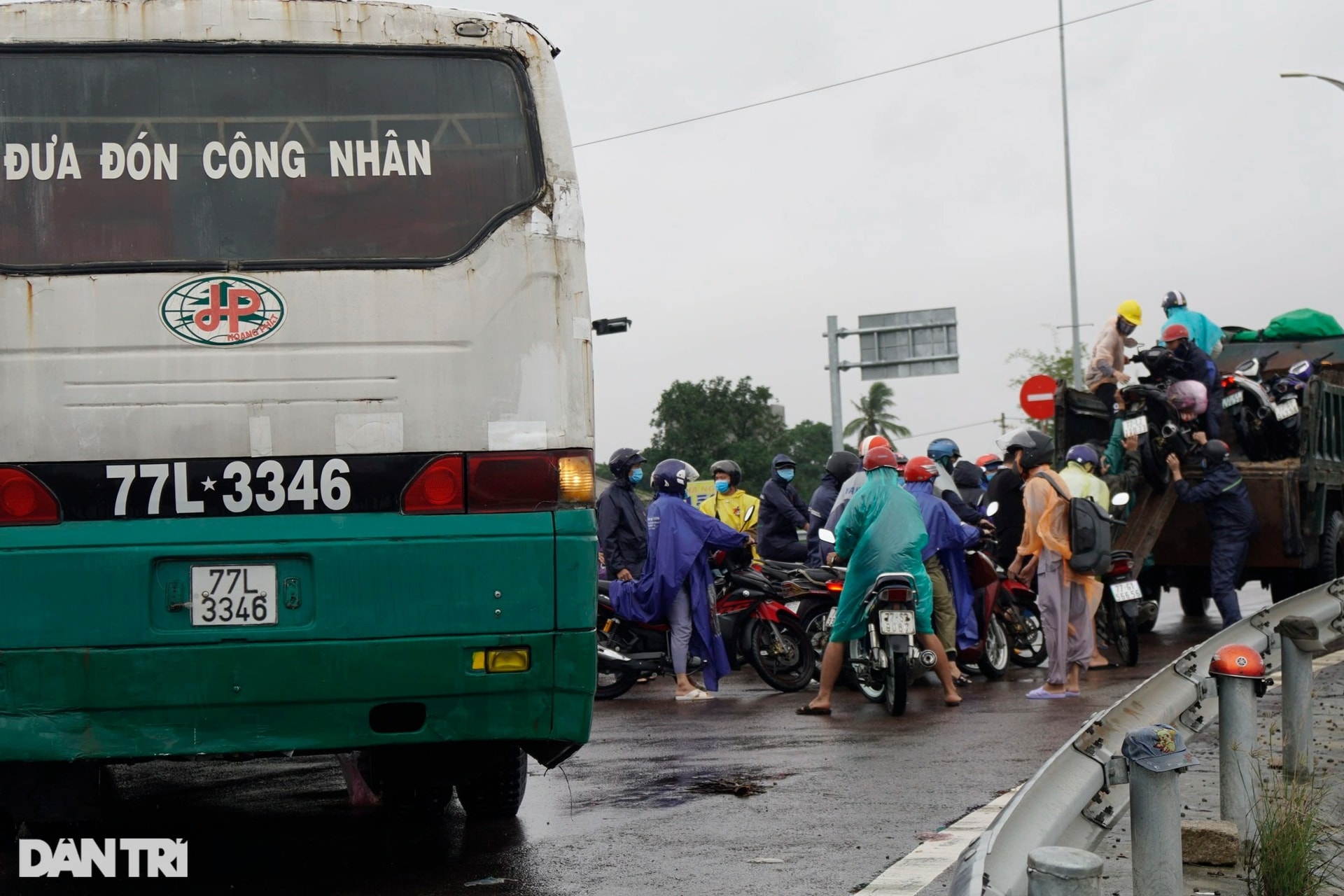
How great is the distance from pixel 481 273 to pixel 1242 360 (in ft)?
42.2

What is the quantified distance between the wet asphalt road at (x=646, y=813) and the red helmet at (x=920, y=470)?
1771 millimetres

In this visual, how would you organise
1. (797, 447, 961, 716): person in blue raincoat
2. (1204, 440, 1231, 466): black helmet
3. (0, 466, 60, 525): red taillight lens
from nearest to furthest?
(0, 466, 60, 525): red taillight lens → (797, 447, 961, 716): person in blue raincoat → (1204, 440, 1231, 466): black helmet

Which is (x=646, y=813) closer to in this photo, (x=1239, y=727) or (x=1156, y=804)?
(x=1239, y=727)

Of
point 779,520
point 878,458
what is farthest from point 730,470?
point 878,458

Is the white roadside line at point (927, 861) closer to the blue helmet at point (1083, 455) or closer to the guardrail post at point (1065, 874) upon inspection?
the guardrail post at point (1065, 874)

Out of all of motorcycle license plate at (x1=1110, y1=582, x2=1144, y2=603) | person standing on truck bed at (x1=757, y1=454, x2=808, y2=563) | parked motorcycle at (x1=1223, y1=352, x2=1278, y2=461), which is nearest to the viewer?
motorcycle license plate at (x1=1110, y1=582, x2=1144, y2=603)

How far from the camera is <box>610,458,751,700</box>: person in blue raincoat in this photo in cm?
1202

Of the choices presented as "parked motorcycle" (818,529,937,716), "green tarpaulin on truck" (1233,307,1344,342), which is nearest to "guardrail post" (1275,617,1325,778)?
"parked motorcycle" (818,529,937,716)

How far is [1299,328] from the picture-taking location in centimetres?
1725

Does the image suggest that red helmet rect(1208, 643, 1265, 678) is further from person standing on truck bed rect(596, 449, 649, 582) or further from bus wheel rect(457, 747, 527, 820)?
person standing on truck bed rect(596, 449, 649, 582)

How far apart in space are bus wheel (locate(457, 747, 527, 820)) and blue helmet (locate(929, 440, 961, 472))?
743 centimetres

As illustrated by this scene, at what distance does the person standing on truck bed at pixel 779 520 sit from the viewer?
15.1 metres

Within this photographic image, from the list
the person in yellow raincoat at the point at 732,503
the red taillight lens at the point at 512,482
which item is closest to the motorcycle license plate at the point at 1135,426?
the person in yellow raincoat at the point at 732,503

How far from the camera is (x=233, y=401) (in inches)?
216
